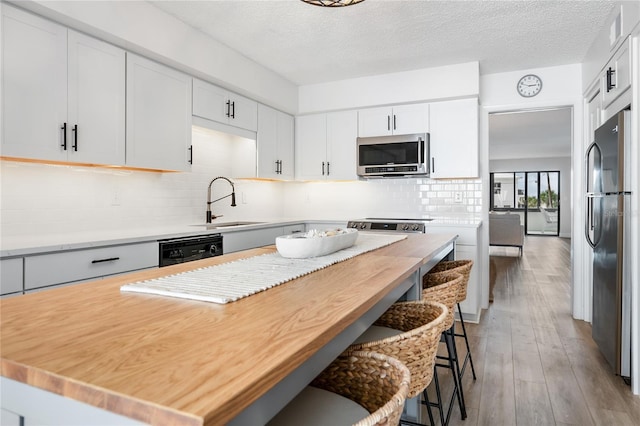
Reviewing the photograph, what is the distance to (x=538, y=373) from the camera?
8.64 ft

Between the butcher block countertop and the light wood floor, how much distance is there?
1.49m

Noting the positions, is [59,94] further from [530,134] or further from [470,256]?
[530,134]

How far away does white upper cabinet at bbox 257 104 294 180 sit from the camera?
4.26 metres

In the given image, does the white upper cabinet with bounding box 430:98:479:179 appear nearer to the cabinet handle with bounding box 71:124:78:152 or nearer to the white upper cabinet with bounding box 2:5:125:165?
the white upper cabinet with bounding box 2:5:125:165

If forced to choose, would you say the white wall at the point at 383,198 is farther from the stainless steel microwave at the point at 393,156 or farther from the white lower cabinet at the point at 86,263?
the white lower cabinet at the point at 86,263

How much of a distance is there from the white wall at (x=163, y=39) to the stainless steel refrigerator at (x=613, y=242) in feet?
9.55

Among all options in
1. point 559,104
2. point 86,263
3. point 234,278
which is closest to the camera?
point 234,278

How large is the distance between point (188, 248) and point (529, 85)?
365cm

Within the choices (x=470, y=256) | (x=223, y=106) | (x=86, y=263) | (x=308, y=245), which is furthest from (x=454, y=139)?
(x=86, y=263)

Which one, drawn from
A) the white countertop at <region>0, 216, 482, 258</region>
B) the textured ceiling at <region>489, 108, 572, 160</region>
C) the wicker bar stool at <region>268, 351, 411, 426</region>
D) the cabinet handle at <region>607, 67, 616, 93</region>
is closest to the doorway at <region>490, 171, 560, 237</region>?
the textured ceiling at <region>489, 108, 572, 160</region>

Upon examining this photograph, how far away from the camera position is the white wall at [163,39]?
93.2 inches

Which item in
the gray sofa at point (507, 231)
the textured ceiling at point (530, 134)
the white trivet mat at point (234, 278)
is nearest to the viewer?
the white trivet mat at point (234, 278)

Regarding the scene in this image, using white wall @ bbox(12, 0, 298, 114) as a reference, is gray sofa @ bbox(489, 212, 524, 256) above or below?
below

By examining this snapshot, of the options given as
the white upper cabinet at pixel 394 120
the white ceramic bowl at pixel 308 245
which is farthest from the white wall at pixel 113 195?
the white ceramic bowl at pixel 308 245
